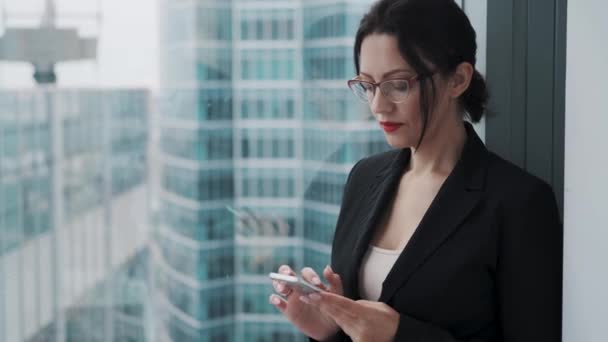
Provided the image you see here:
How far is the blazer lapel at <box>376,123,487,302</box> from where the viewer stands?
1.14 meters

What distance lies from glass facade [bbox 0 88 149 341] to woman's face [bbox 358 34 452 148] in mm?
928

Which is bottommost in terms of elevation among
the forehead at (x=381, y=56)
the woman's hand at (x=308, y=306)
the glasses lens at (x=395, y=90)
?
the woman's hand at (x=308, y=306)

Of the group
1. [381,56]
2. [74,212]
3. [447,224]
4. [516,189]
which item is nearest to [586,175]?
[516,189]

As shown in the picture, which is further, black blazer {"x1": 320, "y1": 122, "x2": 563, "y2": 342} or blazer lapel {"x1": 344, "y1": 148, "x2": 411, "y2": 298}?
blazer lapel {"x1": 344, "y1": 148, "x2": 411, "y2": 298}

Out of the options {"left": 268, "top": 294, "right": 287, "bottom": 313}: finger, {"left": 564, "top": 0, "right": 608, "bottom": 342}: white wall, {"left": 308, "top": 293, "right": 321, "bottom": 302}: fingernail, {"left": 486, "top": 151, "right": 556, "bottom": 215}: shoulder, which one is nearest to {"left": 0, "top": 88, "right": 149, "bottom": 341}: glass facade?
{"left": 268, "top": 294, "right": 287, "bottom": 313}: finger

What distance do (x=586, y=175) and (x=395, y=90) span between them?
0.34 m

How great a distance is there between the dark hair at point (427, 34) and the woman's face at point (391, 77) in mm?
10

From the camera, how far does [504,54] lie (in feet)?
4.49

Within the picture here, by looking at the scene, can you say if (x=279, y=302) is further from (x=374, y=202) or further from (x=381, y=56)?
(x=381, y=56)

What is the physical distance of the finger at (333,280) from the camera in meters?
1.20

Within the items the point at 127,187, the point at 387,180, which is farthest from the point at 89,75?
the point at 387,180

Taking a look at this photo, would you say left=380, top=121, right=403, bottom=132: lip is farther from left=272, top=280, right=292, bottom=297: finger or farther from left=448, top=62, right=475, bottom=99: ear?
left=272, top=280, right=292, bottom=297: finger

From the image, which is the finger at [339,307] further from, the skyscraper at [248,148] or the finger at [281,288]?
the skyscraper at [248,148]

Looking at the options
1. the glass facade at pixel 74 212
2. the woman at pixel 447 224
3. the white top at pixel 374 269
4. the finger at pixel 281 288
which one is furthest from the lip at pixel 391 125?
the glass facade at pixel 74 212
